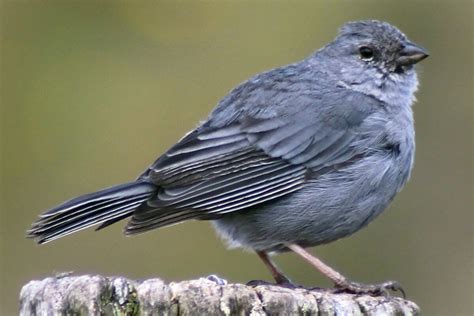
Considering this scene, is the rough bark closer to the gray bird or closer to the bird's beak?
the gray bird

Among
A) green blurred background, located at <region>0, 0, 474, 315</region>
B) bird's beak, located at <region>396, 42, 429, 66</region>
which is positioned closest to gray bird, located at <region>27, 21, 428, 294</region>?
bird's beak, located at <region>396, 42, 429, 66</region>

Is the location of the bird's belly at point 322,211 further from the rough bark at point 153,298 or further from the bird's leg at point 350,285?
the rough bark at point 153,298

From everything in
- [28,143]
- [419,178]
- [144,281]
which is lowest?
[419,178]

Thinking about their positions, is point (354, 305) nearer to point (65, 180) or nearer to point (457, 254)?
point (457, 254)

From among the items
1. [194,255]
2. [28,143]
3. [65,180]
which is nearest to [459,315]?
[194,255]

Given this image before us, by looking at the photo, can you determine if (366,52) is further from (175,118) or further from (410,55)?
(175,118)

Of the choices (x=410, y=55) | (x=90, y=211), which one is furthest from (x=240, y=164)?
(x=410, y=55)
